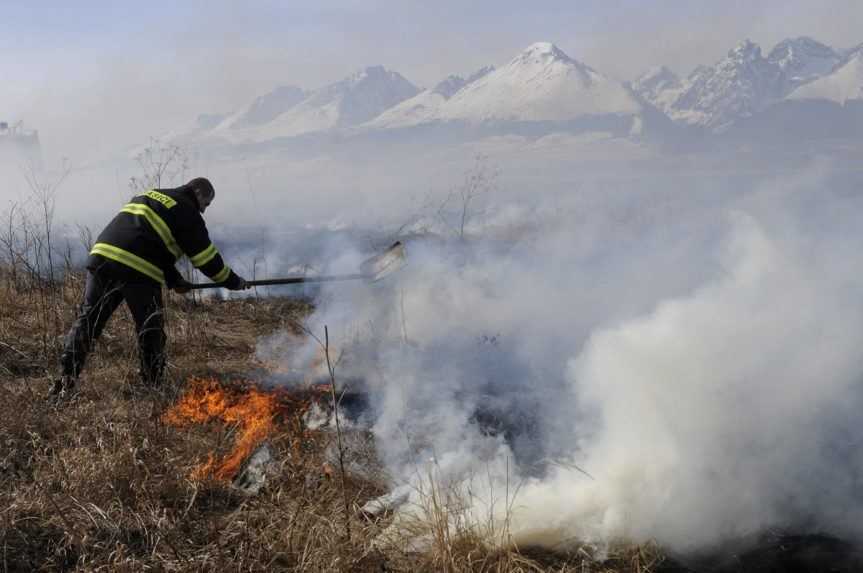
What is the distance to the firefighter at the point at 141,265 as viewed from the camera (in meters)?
4.94

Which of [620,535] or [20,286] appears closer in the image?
[620,535]

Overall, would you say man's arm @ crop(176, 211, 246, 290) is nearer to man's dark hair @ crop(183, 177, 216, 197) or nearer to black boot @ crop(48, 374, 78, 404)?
man's dark hair @ crop(183, 177, 216, 197)

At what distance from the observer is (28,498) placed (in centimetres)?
322

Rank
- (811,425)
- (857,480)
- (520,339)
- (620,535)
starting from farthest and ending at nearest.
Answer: (520,339)
(811,425)
(857,480)
(620,535)

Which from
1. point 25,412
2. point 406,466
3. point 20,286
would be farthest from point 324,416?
point 20,286

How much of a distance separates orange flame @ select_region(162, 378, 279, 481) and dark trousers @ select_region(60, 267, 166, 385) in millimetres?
365

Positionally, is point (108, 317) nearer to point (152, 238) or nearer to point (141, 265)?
point (141, 265)

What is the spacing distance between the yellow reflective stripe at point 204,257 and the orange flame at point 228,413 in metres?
1.11

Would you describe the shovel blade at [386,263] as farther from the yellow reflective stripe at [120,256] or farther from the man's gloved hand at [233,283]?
the yellow reflective stripe at [120,256]

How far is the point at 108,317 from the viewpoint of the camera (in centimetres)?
507

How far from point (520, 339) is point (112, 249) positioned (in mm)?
4171

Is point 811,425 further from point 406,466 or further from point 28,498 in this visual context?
point 28,498

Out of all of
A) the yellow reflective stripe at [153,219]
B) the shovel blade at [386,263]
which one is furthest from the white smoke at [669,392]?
the yellow reflective stripe at [153,219]

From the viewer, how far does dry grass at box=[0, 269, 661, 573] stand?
2859 mm
